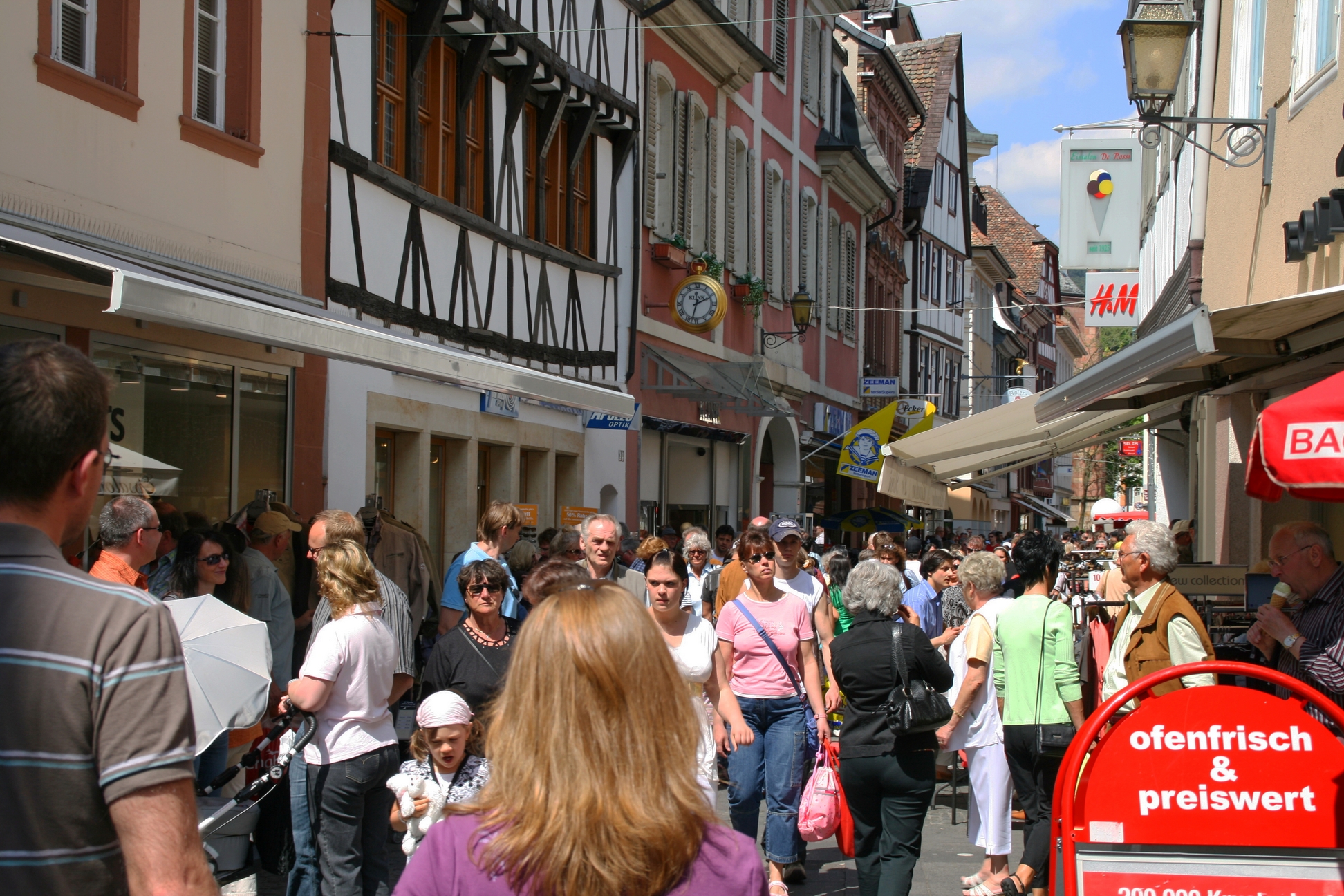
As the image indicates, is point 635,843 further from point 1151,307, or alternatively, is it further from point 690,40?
point 690,40

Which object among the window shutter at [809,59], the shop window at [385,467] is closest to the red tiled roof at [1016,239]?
the window shutter at [809,59]

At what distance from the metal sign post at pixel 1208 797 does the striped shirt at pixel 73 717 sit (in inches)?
120

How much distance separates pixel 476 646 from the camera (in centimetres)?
580

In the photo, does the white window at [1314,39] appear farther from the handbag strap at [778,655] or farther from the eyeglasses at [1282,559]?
the handbag strap at [778,655]

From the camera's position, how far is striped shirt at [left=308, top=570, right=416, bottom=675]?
615 centimetres

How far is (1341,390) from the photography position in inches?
179

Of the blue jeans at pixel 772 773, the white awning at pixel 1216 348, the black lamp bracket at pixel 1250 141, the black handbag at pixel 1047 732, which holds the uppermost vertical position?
the black lamp bracket at pixel 1250 141

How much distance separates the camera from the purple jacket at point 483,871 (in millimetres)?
2133

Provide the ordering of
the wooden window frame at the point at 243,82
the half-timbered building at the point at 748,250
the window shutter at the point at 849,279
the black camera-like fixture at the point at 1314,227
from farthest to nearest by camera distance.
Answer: the window shutter at the point at 849,279 → the half-timbered building at the point at 748,250 → the wooden window frame at the point at 243,82 → the black camera-like fixture at the point at 1314,227

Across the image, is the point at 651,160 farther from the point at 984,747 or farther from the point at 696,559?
the point at 984,747

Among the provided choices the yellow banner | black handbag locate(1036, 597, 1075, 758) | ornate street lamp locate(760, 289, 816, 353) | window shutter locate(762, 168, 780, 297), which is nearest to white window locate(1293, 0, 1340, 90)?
black handbag locate(1036, 597, 1075, 758)

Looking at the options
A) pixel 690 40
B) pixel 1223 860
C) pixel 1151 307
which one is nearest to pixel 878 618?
pixel 1223 860

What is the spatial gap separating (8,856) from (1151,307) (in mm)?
17802

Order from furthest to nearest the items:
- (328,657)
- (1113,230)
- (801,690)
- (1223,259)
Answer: (1113,230) < (1223,259) < (801,690) < (328,657)
